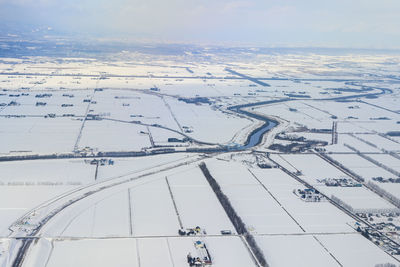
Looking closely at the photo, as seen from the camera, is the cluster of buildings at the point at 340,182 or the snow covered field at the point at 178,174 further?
the cluster of buildings at the point at 340,182

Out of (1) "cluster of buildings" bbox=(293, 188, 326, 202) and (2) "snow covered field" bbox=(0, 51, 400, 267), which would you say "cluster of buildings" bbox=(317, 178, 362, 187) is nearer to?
(2) "snow covered field" bbox=(0, 51, 400, 267)

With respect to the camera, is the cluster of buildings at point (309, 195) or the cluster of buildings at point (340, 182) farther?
the cluster of buildings at point (340, 182)

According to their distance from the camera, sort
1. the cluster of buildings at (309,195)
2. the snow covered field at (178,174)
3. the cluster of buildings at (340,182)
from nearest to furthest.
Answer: the snow covered field at (178,174) → the cluster of buildings at (309,195) → the cluster of buildings at (340,182)

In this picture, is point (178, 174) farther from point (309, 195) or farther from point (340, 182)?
point (340, 182)

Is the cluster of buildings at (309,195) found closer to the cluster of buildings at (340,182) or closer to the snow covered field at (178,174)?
the snow covered field at (178,174)

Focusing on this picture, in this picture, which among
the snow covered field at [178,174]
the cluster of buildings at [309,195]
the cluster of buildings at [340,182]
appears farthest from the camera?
the cluster of buildings at [340,182]

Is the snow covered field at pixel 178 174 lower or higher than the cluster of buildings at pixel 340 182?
higher

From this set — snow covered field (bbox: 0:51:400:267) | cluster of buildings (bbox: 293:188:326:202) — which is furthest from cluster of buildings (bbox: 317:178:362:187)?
cluster of buildings (bbox: 293:188:326:202)

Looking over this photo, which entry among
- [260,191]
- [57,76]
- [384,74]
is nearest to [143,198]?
[260,191]

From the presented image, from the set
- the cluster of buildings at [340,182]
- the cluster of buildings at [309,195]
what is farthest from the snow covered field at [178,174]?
the cluster of buildings at [340,182]

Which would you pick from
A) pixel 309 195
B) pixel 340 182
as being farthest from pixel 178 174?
pixel 340 182

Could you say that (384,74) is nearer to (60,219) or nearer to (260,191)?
(260,191)
